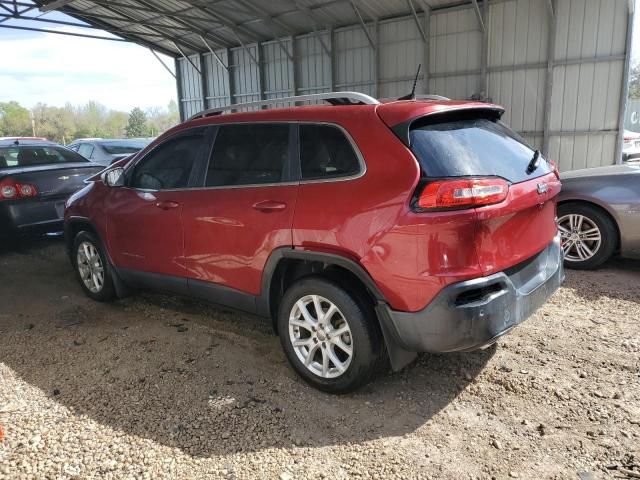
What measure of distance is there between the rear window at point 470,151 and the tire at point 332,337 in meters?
0.88

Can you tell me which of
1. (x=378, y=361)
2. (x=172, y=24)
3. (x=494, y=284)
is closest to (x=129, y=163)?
(x=378, y=361)

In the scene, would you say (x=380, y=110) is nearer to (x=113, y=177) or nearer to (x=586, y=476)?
(x=586, y=476)

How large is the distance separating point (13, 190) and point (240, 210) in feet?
14.3

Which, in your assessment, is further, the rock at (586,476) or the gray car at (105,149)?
the gray car at (105,149)

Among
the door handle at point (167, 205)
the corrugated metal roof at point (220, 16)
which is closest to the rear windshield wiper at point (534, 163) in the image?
the door handle at point (167, 205)

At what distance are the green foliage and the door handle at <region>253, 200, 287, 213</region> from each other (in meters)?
52.2

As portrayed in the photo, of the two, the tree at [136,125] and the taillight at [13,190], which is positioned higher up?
the tree at [136,125]

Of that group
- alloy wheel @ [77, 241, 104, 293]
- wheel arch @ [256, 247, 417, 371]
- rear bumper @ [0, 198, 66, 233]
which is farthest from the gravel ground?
rear bumper @ [0, 198, 66, 233]

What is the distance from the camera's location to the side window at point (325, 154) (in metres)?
2.83

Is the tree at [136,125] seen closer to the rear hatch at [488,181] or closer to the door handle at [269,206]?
the door handle at [269,206]

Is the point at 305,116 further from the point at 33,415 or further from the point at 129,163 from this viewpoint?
the point at 33,415

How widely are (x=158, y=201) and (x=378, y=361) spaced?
2.19 meters

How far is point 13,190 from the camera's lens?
20.1 feet

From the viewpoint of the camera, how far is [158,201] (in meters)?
3.92
